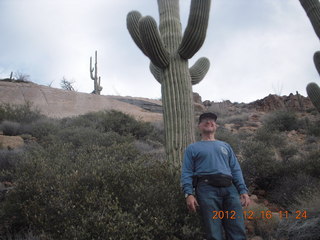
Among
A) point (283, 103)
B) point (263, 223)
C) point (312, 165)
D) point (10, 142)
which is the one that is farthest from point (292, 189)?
point (283, 103)

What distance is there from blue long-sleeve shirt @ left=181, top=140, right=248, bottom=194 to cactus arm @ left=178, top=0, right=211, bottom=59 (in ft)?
6.56

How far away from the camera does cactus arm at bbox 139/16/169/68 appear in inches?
179

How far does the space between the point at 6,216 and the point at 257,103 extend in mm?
18387

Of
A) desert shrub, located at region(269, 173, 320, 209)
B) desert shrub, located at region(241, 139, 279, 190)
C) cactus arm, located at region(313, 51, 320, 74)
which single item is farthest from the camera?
cactus arm, located at region(313, 51, 320, 74)

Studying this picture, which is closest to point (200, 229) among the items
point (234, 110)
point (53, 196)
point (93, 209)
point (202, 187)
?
point (202, 187)

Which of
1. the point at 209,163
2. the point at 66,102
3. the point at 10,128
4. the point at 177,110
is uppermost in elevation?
the point at 66,102

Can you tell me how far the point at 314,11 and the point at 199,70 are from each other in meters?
3.06

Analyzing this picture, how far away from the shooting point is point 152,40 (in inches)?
180

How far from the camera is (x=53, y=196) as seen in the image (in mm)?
3830

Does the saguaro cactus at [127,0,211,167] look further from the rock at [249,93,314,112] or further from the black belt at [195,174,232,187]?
the rock at [249,93,314,112]

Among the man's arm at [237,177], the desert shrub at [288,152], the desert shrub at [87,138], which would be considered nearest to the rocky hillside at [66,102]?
the desert shrub at [87,138]

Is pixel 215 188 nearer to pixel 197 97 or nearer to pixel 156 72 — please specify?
pixel 156 72

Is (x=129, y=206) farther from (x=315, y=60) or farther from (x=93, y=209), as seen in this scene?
(x=315, y=60)

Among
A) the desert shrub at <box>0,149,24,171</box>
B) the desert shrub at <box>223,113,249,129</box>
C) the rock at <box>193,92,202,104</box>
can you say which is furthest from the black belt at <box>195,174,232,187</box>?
the rock at <box>193,92,202,104</box>
